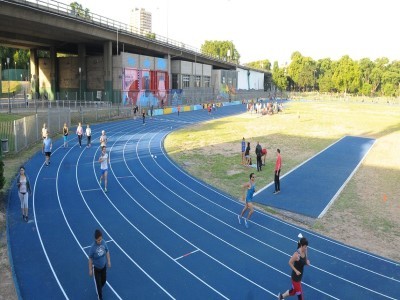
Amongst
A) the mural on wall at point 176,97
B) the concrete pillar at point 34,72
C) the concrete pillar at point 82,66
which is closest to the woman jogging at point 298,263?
the concrete pillar at point 82,66

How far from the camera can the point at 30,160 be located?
1991cm

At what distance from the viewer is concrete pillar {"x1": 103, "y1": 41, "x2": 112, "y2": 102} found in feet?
165

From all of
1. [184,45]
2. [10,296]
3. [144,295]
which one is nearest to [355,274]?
[144,295]

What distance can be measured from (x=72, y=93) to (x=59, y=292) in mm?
50608

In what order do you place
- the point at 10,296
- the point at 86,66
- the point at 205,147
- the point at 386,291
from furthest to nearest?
the point at 86,66 → the point at 205,147 → the point at 386,291 → the point at 10,296

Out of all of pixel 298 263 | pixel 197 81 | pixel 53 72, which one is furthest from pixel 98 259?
pixel 197 81

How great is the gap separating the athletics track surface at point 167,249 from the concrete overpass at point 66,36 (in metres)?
26.9

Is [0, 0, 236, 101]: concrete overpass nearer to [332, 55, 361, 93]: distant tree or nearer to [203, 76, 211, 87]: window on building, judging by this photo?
[203, 76, 211, 87]: window on building

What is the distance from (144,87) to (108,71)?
6.36 m

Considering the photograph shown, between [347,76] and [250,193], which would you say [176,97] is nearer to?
[250,193]

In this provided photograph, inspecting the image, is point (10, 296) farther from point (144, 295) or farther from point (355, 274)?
point (355, 274)

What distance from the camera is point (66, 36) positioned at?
4788 cm

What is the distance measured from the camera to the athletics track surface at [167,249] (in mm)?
8461

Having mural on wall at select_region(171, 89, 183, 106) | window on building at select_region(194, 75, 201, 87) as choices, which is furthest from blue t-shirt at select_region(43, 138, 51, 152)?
window on building at select_region(194, 75, 201, 87)
